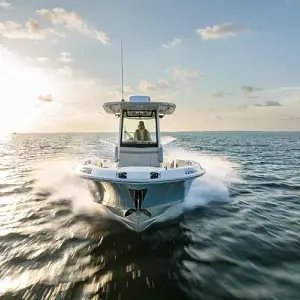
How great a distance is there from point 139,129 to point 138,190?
331 centimetres

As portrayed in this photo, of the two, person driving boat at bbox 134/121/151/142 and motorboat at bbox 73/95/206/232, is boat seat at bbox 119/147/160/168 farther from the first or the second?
person driving boat at bbox 134/121/151/142

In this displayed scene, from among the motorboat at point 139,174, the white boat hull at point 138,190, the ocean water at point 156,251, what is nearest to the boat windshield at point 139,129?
the motorboat at point 139,174

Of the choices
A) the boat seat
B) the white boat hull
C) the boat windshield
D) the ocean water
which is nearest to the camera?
the ocean water

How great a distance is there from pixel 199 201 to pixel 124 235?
4.15 m

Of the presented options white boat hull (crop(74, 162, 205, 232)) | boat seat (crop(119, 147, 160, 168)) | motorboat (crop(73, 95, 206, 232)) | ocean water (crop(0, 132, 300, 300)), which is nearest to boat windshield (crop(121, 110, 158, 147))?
motorboat (crop(73, 95, 206, 232))

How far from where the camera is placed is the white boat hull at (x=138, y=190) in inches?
288

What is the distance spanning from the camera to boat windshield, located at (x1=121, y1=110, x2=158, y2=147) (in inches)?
389

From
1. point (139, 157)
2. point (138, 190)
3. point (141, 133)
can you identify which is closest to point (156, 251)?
point (138, 190)

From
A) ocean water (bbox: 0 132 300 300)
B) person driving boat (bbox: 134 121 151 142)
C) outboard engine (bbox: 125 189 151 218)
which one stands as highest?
person driving boat (bbox: 134 121 151 142)

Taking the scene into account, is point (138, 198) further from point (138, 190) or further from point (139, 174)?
point (139, 174)

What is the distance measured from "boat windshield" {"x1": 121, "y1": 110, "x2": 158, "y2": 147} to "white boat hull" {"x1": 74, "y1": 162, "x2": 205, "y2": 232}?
6.65 ft

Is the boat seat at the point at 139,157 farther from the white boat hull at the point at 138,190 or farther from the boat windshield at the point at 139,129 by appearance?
the white boat hull at the point at 138,190

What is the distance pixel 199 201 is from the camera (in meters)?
11.1

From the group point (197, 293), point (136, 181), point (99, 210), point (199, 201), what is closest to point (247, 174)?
point (199, 201)
